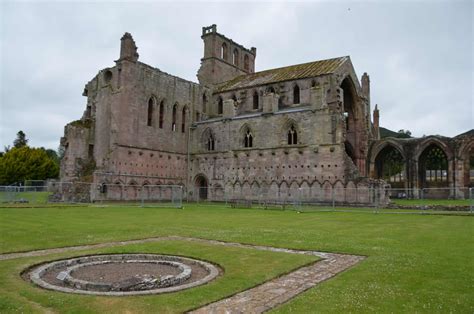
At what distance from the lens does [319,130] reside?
3869 centimetres

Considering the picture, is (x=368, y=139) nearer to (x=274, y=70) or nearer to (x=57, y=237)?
(x=274, y=70)

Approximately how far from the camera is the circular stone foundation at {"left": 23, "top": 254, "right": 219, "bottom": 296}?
733cm

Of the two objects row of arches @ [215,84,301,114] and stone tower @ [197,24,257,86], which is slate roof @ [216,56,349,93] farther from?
stone tower @ [197,24,257,86]

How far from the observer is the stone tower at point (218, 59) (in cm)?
5528

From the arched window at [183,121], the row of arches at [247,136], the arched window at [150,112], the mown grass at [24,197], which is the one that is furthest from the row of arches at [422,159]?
the mown grass at [24,197]

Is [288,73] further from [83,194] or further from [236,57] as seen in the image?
[83,194]

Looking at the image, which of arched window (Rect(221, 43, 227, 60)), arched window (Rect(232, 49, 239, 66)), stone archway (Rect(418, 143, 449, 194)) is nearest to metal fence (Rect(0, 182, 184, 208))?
arched window (Rect(221, 43, 227, 60))

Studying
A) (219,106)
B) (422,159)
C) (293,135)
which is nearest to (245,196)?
(293,135)

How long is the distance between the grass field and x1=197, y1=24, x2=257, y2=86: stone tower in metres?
40.6

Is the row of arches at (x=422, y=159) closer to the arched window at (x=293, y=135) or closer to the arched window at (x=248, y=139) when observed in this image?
the arched window at (x=293, y=135)

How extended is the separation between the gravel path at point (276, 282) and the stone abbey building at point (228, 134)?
26523mm

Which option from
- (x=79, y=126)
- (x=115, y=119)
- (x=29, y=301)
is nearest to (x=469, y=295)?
(x=29, y=301)

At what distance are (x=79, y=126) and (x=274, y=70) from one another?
23.8m

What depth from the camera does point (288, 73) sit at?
47.0 metres
